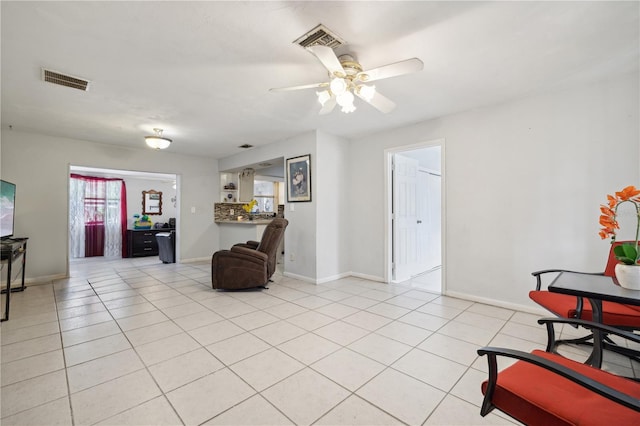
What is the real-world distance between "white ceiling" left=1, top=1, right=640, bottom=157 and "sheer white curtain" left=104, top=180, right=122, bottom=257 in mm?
4427

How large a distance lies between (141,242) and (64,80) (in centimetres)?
569

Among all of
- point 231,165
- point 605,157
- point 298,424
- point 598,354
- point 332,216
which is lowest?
point 298,424

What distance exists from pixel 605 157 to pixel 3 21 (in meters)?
5.02

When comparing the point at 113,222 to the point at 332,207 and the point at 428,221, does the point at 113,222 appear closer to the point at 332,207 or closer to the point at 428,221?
the point at 332,207

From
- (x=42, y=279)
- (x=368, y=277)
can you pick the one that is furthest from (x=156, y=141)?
(x=368, y=277)

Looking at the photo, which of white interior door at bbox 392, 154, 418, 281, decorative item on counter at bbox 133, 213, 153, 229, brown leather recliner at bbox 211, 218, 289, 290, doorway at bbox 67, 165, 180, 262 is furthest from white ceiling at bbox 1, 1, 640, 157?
decorative item on counter at bbox 133, 213, 153, 229

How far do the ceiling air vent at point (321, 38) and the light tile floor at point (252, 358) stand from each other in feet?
7.82

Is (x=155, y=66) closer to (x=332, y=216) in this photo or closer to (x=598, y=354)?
(x=332, y=216)

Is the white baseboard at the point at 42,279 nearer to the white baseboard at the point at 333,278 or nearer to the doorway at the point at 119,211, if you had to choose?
the doorway at the point at 119,211

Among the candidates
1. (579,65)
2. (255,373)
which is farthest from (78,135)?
(579,65)

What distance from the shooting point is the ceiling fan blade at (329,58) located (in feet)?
5.85

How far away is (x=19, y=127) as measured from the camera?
4188 millimetres

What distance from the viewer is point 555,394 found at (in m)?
1.06

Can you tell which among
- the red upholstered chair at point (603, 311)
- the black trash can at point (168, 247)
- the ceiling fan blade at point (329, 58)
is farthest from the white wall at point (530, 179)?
the black trash can at point (168, 247)
